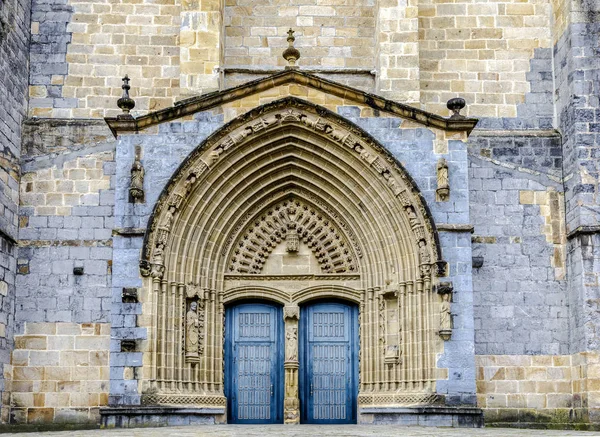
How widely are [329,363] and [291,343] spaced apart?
681mm

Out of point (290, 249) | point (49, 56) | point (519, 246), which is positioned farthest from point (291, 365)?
point (49, 56)

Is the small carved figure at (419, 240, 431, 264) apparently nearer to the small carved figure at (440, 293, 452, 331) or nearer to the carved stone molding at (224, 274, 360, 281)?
the small carved figure at (440, 293, 452, 331)

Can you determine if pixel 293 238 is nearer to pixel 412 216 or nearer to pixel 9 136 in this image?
pixel 412 216

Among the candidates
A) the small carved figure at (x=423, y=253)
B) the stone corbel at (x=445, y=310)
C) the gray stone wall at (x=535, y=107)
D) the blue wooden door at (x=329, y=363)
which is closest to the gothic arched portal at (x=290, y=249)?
the small carved figure at (x=423, y=253)

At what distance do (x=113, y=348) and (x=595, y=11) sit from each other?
9.03 metres

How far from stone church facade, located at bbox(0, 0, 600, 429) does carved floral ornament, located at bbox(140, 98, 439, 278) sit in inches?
1.3

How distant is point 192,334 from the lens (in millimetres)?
13258

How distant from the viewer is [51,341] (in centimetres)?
1377

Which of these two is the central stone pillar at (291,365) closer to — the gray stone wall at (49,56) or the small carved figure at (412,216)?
the small carved figure at (412,216)

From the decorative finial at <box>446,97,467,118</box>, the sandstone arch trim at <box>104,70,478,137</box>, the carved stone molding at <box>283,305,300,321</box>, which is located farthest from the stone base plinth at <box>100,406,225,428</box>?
the decorative finial at <box>446,97,467,118</box>

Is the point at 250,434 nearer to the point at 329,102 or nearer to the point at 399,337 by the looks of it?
the point at 399,337

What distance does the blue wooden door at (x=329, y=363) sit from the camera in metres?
13.8

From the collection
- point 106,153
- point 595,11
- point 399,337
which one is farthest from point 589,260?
point 106,153

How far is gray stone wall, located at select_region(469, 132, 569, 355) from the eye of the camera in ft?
46.2
